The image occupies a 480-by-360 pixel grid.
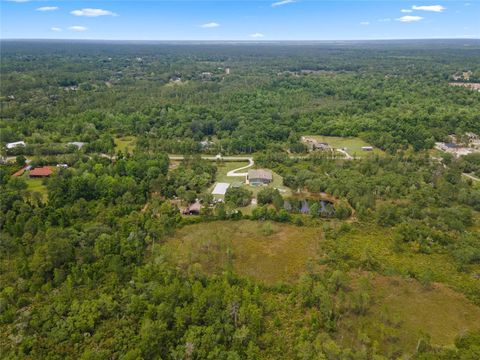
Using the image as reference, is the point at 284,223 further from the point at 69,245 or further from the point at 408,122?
the point at 408,122

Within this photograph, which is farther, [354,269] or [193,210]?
[193,210]

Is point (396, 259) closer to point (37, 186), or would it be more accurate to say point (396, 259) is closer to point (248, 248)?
point (248, 248)

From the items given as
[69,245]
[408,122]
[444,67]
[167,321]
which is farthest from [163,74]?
[167,321]

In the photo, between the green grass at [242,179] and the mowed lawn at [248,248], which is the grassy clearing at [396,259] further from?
the green grass at [242,179]

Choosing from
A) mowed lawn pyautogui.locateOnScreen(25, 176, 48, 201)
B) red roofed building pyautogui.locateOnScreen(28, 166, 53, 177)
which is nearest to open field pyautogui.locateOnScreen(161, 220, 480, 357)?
mowed lawn pyautogui.locateOnScreen(25, 176, 48, 201)

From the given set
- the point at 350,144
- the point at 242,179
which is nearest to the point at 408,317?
the point at 242,179
